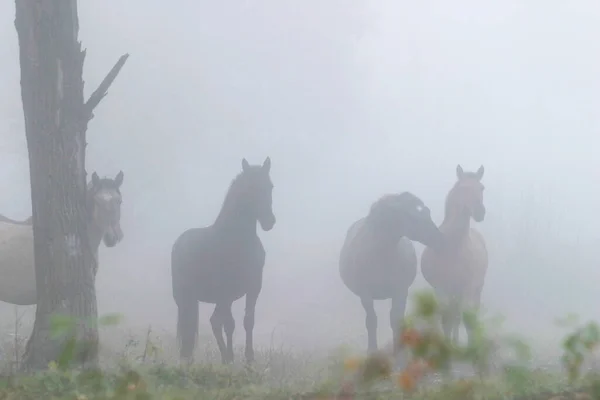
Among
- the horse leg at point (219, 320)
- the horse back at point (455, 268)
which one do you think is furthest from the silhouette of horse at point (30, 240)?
the horse back at point (455, 268)

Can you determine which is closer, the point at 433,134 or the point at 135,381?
the point at 135,381

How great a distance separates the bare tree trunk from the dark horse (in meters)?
2.94

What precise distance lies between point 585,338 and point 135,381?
1575 mm

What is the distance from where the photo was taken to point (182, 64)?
41719 millimetres

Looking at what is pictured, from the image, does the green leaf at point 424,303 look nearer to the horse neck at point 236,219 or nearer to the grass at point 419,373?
the grass at point 419,373

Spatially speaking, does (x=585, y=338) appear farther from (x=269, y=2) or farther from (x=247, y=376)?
(x=269, y=2)

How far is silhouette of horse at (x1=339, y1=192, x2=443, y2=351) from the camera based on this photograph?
30.7 ft

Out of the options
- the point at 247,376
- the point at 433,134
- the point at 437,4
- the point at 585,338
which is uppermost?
the point at 437,4

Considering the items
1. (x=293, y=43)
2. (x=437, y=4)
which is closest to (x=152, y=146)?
(x=293, y=43)

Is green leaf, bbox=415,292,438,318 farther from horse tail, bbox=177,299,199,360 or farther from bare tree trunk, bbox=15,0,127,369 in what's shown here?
horse tail, bbox=177,299,199,360

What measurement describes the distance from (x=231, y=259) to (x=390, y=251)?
2.50 meters

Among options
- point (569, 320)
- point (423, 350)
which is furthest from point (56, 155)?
point (569, 320)

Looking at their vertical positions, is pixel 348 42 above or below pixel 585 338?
above

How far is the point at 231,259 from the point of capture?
27.5ft
